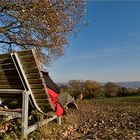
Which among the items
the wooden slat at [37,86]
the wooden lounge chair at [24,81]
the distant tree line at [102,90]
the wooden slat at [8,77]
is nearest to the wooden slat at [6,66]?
the wooden lounge chair at [24,81]

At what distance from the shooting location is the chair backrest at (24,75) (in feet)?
19.5

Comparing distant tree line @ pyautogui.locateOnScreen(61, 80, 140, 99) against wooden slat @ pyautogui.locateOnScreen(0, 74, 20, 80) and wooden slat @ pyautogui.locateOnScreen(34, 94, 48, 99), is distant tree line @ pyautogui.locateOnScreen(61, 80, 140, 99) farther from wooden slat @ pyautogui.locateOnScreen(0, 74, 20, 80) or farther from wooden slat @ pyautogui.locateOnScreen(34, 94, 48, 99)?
wooden slat @ pyautogui.locateOnScreen(0, 74, 20, 80)

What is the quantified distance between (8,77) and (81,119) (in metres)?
4.47

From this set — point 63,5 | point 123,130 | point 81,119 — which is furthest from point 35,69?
point 63,5

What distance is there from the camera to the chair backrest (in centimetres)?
594

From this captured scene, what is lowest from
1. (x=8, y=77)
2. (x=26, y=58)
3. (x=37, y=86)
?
(x=37, y=86)

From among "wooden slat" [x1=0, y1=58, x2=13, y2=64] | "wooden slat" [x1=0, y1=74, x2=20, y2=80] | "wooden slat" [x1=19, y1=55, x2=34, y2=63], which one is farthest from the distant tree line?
"wooden slat" [x1=19, y1=55, x2=34, y2=63]

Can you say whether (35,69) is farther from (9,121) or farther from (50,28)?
(50,28)

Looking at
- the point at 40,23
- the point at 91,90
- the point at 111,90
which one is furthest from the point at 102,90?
the point at 40,23

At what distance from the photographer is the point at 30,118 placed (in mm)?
8039

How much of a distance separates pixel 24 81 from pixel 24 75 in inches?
6.3

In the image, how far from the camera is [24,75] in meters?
6.07

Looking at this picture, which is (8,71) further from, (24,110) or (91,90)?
(91,90)

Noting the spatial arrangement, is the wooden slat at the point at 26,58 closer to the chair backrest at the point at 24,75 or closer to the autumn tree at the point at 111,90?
the chair backrest at the point at 24,75
